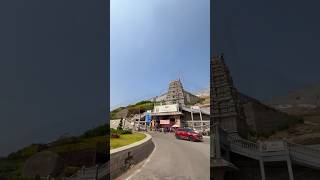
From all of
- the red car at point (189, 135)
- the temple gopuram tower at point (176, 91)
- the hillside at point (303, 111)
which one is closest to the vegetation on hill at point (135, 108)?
the temple gopuram tower at point (176, 91)

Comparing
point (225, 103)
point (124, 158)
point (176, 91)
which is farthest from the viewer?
point (176, 91)

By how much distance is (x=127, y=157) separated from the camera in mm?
11594

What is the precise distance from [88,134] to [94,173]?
6249mm

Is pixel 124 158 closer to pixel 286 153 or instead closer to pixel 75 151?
pixel 75 151

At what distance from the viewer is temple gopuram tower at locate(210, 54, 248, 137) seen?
20.1 m

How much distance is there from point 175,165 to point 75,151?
20.3 ft

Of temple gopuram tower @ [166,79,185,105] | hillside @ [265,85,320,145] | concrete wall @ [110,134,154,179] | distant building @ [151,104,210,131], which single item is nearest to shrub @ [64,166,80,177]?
concrete wall @ [110,134,154,179]

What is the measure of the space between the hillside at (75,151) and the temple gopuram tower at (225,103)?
271 inches

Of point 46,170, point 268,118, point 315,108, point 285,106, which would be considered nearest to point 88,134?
point 46,170

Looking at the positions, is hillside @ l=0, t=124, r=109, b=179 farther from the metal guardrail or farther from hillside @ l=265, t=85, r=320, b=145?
hillside @ l=265, t=85, r=320, b=145

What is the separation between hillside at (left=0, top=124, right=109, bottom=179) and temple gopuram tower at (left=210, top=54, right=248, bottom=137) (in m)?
6.89

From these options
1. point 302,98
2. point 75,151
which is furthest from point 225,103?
point 75,151

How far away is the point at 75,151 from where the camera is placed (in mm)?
16172

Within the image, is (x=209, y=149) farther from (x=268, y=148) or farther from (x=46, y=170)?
(x=46, y=170)
